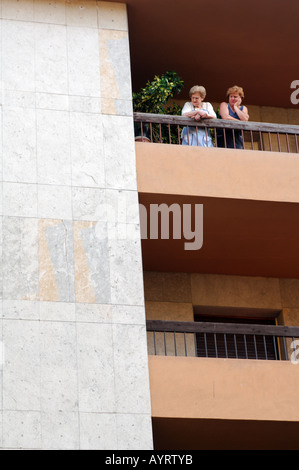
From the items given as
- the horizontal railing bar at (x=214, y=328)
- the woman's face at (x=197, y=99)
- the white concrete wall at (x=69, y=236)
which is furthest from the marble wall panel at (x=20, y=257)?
the woman's face at (x=197, y=99)

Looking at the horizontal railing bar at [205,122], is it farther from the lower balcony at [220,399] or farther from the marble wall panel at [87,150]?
the lower balcony at [220,399]

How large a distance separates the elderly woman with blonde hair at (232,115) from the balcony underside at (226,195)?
2.98 ft

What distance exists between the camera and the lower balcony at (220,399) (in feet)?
47.6

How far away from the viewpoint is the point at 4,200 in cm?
1505

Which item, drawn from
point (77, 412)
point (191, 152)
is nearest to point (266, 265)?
point (191, 152)

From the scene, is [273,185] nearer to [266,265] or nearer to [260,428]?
[266,265]

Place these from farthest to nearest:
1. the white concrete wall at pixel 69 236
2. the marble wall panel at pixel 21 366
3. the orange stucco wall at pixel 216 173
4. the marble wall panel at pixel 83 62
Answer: the marble wall panel at pixel 83 62, the orange stucco wall at pixel 216 173, the white concrete wall at pixel 69 236, the marble wall panel at pixel 21 366

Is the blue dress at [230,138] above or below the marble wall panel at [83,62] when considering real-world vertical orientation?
below

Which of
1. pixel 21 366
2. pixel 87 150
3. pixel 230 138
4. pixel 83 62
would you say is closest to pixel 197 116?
pixel 230 138

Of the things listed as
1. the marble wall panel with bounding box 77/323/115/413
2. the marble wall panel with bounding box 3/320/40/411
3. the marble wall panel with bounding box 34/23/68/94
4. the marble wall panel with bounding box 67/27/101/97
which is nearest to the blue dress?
the marble wall panel with bounding box 67/27/101/97

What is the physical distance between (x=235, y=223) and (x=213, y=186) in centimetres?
103

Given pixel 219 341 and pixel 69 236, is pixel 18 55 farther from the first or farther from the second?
pixel 219 341

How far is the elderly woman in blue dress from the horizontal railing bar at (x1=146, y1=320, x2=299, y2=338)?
Result: 302 centimetres

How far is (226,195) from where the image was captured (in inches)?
634
